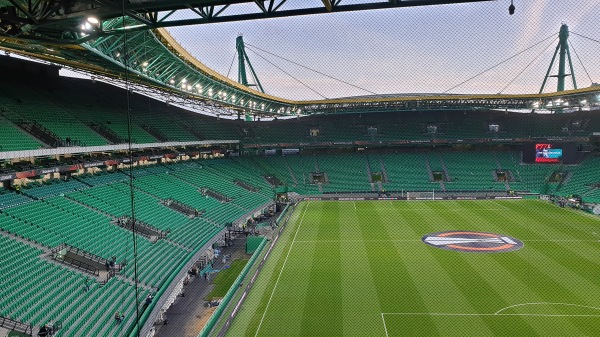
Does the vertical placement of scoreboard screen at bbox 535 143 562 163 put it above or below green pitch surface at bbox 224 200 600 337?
above

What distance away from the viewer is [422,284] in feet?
62.8

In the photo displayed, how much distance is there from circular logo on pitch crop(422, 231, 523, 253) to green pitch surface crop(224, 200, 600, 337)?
0.83m

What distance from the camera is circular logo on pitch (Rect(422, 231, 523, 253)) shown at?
81.4ft

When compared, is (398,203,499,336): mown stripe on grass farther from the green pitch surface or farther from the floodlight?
the floodlight

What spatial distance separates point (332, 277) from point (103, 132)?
20.6 metres

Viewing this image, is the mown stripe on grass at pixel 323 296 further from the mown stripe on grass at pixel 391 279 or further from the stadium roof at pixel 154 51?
the stadium roof at pixel 154 51

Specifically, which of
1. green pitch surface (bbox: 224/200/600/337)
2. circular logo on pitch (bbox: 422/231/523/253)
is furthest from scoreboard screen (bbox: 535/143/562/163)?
circular logo on pitch (bbox: 422/231/523/253)

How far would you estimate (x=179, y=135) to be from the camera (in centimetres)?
4047

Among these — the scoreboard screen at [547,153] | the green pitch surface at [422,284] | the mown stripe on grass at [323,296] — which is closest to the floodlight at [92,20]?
the green pitch surface at [422,284]

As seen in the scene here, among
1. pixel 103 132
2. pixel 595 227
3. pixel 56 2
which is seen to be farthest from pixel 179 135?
pixel 595 227

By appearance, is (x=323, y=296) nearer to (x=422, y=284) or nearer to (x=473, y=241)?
(x=422, y=284)

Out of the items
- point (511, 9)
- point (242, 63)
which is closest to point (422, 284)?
point (511, 9)

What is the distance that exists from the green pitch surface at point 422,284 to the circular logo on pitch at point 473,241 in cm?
83

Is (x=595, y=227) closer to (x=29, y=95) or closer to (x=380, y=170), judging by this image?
(x=380, y=170)
